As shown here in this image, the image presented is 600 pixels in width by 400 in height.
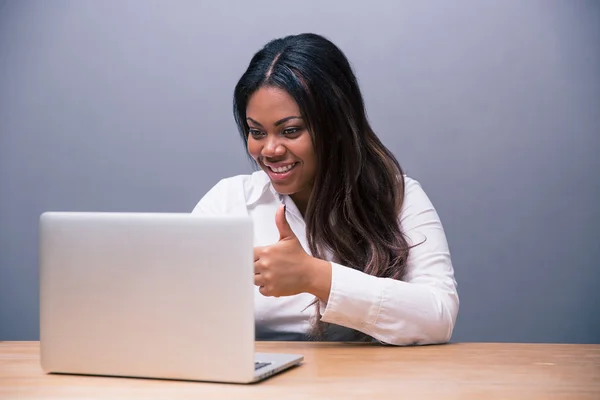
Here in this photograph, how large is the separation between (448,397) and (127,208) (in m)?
2.11

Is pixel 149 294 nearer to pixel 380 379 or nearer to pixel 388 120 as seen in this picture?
pixel 380 379

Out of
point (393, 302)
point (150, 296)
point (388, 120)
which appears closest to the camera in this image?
point (150, 296)

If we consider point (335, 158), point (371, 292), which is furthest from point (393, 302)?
point (335, 158)

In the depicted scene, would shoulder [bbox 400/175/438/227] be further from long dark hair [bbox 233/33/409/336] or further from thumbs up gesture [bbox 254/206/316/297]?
thumbs up gesture [bbox 254/206/316/297]

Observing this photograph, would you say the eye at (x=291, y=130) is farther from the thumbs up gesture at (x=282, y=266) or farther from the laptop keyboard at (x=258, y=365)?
the laptop keyboard at (x=258, y=365)

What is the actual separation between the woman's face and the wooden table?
1.74 feet

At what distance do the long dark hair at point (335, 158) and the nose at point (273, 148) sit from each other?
0.27 ft

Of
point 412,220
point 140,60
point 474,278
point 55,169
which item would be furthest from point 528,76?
point 55,169

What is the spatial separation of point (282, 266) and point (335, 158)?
56 cm

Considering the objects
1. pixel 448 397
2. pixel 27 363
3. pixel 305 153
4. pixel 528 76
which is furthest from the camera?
pixel 528 76

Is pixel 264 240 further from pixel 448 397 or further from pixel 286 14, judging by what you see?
pixel 286 14

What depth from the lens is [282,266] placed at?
4.79 ft

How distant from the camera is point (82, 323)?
3.89 feet

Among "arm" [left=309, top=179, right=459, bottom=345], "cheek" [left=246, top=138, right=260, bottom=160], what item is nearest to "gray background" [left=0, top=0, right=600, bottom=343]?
"cheek" [left=246, top=138, right=260, bottom=160]
